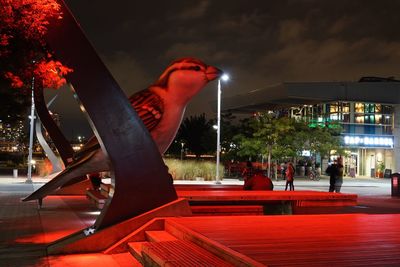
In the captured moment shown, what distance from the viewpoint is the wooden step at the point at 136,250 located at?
7935 mm

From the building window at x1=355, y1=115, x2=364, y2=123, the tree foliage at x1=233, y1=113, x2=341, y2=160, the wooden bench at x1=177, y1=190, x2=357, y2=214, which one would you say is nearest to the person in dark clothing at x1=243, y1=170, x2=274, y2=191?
the wooden bench at x1=177, y1=190, x2=357, y2=214

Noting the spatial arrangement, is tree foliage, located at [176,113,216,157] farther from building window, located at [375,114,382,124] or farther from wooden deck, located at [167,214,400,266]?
wooden deck, located at [167,214,400,266]

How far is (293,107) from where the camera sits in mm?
61594

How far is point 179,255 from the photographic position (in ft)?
20.7

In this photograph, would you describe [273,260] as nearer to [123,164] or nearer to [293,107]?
[123,164]

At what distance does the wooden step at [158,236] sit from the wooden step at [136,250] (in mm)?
167

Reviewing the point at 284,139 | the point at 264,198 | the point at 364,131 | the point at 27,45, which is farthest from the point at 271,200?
the point at 364,131

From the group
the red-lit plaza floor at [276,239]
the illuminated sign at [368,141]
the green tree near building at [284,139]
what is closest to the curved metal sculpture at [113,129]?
the red-lit plaza floor at [276,239]

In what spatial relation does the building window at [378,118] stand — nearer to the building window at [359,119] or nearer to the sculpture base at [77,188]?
the building window at [359,119]

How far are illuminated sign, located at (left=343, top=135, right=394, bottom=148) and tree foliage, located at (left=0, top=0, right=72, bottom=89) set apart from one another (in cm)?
4575

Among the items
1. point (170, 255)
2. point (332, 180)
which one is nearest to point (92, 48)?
point (170, 255)

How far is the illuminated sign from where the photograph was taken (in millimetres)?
53562

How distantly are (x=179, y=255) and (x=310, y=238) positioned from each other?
5.55 ft

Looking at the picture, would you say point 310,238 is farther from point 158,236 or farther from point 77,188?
point 77,188
